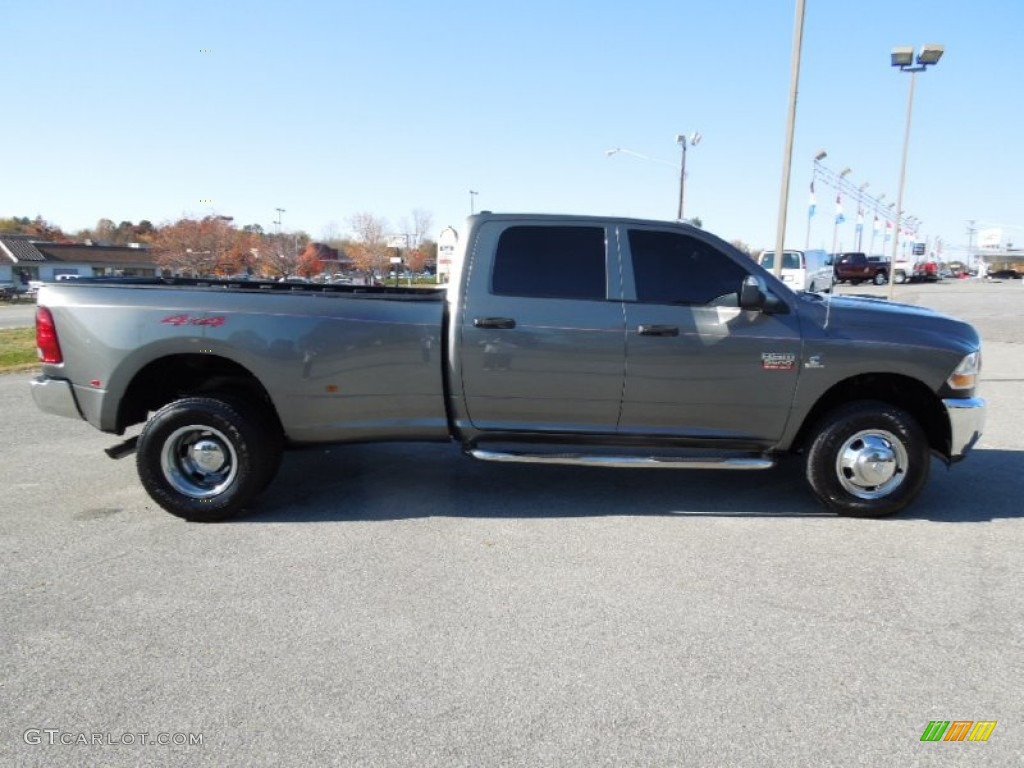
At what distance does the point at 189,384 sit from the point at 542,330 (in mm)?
2575

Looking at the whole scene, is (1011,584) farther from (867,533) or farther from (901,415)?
(901,415)

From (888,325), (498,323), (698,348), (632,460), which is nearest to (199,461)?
(498,323)

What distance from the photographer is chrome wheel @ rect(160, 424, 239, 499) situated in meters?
4.34

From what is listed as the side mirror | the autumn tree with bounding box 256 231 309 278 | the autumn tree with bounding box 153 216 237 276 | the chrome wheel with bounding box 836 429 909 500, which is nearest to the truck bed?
the side mirror

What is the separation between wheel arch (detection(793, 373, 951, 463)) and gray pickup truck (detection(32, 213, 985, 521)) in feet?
0.11

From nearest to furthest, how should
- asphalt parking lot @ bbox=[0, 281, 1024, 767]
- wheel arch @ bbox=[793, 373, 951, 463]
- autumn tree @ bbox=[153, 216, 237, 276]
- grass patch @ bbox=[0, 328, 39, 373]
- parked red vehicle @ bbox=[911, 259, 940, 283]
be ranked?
asphalt parking lot @ bbox=[0, 281, 1024, 767] < wheel arch @ bbox=[793, 373, 951, 463] < grass patch @ bbox=[0, 328, 39, 373] < autumn tree @ bbox=[153, 216, 237, 276] < parked red vehicle @ bbox=[911, 259, 940, 283]

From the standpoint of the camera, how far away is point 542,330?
4340mm

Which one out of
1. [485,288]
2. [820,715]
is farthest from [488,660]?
[485,288]

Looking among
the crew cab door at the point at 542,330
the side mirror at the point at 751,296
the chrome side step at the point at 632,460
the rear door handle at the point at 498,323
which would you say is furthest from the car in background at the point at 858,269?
the rear door handle at the point at 498,323

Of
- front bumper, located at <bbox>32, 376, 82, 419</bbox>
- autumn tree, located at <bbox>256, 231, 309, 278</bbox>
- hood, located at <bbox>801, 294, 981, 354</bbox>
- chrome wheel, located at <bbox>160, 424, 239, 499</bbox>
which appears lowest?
chrome wheel, located at <bbox>160, 424, 239, 499</bbox>

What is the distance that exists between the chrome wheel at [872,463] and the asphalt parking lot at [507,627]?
250mm

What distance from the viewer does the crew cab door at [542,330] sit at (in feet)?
14.3

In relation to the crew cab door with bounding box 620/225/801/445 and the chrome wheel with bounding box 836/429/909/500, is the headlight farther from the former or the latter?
the crew cab door with bounding box 620/225/801/445

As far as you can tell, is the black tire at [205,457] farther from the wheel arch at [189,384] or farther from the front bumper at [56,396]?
the front bumper at [56,396]
